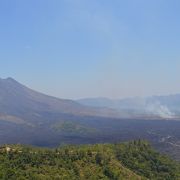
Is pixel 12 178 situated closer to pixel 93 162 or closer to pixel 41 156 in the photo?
pixel 41 156

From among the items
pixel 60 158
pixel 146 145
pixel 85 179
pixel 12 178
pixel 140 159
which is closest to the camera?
pixel 12 178

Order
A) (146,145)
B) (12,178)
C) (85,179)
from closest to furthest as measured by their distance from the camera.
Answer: (12,178)
(85,179)
(146,145)

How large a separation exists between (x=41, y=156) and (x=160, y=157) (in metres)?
37.0

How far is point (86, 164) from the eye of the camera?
96125 millimetres

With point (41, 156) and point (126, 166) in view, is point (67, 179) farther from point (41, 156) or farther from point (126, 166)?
point (126, 166)

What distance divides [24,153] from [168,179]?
3341cm

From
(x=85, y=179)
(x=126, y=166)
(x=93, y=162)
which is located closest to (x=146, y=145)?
(x=126, y=166)

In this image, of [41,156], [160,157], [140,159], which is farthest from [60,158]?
[160,157]

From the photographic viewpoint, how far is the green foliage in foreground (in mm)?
85938

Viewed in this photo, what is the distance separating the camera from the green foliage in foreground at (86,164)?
282 ft

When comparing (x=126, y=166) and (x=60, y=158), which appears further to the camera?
(x=126, y=166)

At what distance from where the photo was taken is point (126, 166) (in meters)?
106

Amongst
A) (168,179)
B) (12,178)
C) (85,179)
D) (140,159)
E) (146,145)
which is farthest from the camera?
(146,145)

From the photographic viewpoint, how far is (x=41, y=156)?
9312 centimetres
